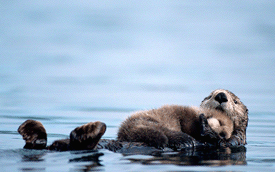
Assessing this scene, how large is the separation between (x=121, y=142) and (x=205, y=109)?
4.79 ft

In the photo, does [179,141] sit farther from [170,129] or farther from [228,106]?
[228,106]

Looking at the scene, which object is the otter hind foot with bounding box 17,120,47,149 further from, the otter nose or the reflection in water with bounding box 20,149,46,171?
the otter nose

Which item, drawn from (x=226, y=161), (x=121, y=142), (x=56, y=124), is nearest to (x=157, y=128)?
(x=121, y=142)

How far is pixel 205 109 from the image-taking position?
17.9ft

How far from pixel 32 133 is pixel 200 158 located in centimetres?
187

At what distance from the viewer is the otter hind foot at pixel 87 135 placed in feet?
13.0

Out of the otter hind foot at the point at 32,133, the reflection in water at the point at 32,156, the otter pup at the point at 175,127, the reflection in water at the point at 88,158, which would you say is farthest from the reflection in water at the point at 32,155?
the otter pup at the point at 175,127

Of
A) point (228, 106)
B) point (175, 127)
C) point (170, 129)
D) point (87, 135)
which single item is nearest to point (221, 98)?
point (228, 106)

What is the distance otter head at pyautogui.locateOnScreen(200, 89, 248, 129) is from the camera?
555cm

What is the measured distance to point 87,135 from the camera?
4012mm

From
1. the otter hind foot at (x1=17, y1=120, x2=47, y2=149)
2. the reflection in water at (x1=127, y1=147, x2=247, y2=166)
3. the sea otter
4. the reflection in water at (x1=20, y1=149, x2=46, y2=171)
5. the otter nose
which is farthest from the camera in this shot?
the otter nose

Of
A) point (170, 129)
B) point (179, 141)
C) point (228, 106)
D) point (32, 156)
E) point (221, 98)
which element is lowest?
point (32, 156)

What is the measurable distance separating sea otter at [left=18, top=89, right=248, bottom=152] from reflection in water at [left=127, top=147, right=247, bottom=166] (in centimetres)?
23

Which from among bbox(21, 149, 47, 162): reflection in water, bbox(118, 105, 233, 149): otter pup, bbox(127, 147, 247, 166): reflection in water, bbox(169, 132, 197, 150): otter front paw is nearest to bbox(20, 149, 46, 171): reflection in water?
bbox(21, 149, 47, 162): reflection in water
